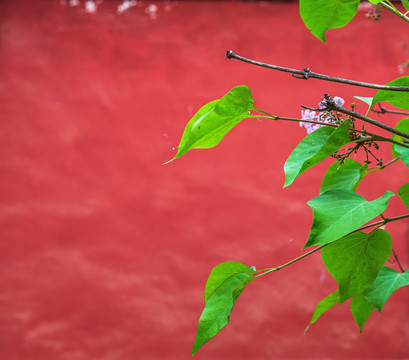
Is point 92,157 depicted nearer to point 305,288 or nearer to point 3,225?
point 3,225

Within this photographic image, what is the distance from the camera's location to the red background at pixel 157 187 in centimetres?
163

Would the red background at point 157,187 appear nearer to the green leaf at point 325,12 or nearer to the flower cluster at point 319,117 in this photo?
the flower cluster at point 319,117

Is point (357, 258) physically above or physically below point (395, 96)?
below

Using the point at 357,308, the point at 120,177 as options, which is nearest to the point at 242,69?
the point at 120,177

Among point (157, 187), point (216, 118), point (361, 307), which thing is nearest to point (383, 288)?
point (361, 307)

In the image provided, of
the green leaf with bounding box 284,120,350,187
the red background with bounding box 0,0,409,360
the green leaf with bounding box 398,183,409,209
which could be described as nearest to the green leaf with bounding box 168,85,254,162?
the green leaf with bounding box 284,120,350,187

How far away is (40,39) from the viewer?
5.82 ft

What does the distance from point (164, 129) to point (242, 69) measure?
369mm

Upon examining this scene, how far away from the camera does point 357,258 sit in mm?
484

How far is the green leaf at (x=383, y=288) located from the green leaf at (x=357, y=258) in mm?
64

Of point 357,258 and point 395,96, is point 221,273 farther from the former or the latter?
point 395,96

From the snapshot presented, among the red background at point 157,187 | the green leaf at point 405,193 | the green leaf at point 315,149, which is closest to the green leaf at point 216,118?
the green leaf at point 315,149

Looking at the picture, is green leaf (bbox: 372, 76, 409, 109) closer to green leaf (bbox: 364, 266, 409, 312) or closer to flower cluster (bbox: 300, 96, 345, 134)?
flower cluster (bbox: 300, 96, 345, 134)

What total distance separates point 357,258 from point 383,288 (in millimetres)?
91
